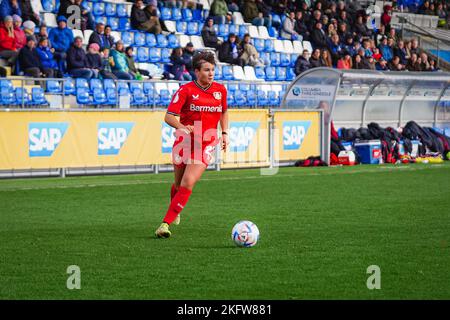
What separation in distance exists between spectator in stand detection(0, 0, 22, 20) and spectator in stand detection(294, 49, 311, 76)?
1004 centimetres

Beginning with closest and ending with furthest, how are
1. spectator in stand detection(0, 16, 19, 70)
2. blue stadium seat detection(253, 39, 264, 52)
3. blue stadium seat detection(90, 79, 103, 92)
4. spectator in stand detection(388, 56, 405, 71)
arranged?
spectator in stand detection(0, 16, 19, 70) < blue stadium seat detection(90, 79, 103, 92) < blue stadium seat detection(253, 39, 264, 52) < spectator in stand detection(388, 56, 405, 71)

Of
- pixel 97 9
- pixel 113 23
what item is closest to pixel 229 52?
pixel 113 23

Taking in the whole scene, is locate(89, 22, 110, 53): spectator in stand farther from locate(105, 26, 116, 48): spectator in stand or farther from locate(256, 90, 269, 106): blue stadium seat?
locate(256, 90, 269, 106): blue stadium seat

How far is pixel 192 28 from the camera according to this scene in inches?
1197

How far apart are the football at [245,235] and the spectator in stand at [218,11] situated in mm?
22301

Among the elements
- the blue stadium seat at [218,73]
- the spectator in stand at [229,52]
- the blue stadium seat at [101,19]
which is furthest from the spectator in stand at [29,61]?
the spectator in stand at [229,52]

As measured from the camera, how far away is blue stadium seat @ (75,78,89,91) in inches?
918

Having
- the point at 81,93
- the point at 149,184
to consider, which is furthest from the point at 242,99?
the point at 149,184

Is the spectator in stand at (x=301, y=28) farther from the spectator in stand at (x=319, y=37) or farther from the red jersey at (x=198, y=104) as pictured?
the red jersey at (x=198, y=104)

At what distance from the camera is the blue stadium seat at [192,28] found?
99.6 ft

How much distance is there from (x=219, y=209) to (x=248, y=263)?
5171 mm

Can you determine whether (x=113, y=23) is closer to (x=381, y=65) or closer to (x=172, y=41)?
(x=172, y=41)

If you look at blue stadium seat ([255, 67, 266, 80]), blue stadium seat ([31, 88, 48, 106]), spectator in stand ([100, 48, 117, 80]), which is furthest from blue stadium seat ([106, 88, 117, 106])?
blue stadium seat ([255, 67, 266, 80])

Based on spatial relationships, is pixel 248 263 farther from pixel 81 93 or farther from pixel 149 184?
pixel 81 93
